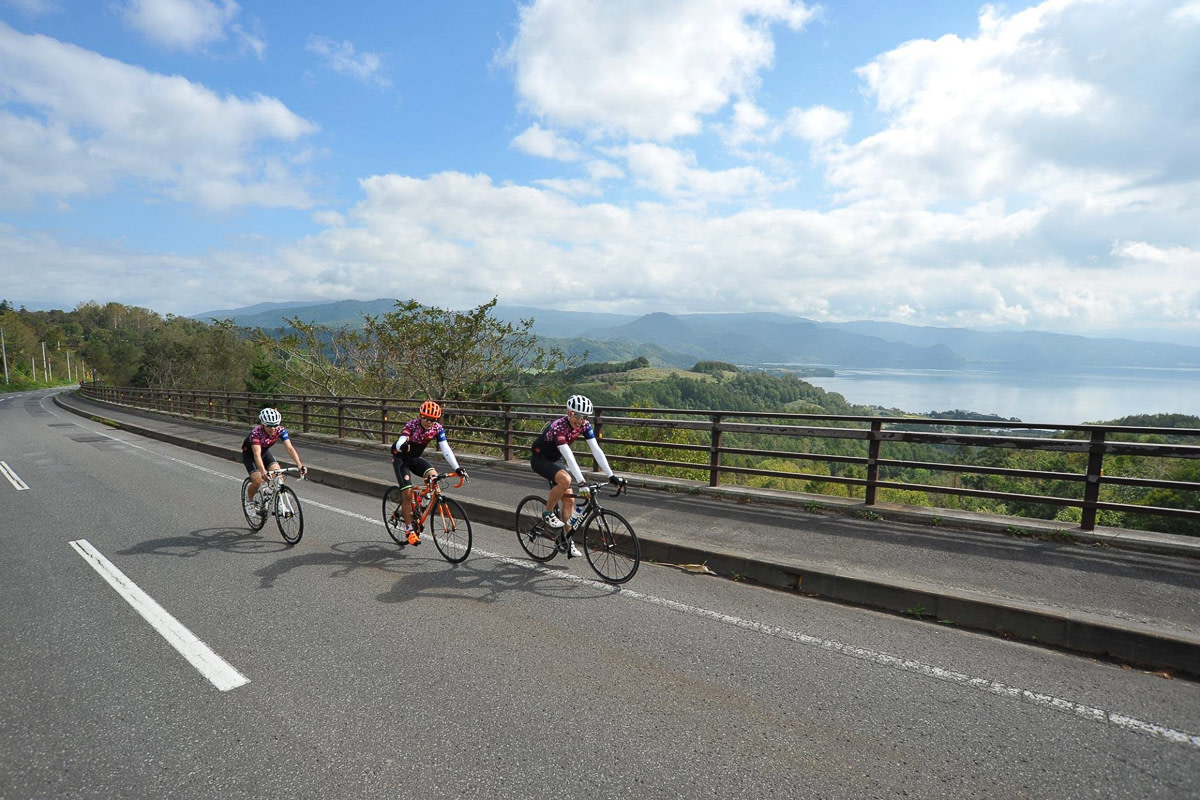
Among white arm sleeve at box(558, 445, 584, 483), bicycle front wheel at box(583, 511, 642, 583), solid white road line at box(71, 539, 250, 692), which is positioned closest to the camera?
solid white road line at box(71, 539, 250, 692)

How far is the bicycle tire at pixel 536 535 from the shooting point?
6195mm

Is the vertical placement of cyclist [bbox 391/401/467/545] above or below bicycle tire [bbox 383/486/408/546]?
above

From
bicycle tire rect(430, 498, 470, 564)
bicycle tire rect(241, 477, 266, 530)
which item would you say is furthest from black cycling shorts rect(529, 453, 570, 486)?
bicycle tire rect(241, 477, 266, 530)

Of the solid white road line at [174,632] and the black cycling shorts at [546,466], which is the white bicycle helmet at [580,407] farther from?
the solid white road line at [174,632]

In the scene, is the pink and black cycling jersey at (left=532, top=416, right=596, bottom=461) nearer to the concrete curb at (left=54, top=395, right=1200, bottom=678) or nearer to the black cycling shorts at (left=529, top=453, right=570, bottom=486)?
the black cycling shorts at (left=529, top=453, right=570, bottom=486)

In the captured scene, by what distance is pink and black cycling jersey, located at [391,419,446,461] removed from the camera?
6.36 metres

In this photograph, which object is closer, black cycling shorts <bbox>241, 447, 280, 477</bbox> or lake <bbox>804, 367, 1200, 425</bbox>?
black cycling shorts <bbox>241, 447, 280, 477</bbox>

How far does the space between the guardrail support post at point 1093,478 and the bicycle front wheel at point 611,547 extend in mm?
4873

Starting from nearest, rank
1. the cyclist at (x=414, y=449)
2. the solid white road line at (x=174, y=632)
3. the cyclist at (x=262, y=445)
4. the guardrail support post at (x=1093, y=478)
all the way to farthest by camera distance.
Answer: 1. the solid white road line at (x=174, y=632)
2. the guardrail support post at (x=1093, y=478)
3. the cyclist at (x=414, y=449)
4. the cyclist at (x=262, y=445)

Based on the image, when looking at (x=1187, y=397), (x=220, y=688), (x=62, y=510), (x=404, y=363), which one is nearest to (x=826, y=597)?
(x=220, y=688)

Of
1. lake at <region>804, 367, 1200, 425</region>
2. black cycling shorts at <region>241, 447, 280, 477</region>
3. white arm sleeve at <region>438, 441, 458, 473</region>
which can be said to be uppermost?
white arm sleeve at <region>438, 441, 458, 473</region>

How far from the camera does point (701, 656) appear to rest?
3.98 metres

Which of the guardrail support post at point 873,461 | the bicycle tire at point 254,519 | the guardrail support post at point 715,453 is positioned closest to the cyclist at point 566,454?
the guardrail support post at point 715,453

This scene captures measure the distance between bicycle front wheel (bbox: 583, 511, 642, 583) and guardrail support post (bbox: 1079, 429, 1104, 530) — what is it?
192 inches
